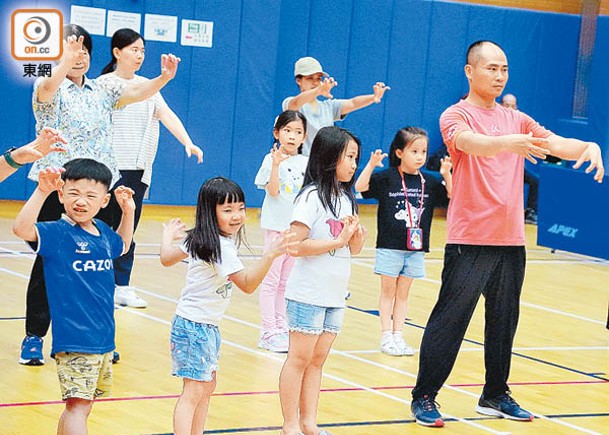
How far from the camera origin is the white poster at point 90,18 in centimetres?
1264

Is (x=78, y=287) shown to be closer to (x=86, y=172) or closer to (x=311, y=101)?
(x=86, y=172)

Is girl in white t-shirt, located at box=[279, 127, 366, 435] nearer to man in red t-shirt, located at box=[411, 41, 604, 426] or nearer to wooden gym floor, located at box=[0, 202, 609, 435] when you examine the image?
wooden gym floor, located at box=[0, 202, 609, 435]

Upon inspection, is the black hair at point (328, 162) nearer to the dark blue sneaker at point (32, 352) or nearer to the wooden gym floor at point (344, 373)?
the wooden gym floor at point (344, 373)

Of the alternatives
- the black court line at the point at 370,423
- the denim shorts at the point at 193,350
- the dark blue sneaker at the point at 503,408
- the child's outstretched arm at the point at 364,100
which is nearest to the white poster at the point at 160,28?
the child's outstretched arm at the point at 364,100

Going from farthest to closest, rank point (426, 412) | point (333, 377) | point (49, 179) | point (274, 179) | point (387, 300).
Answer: point (387, 300), point (274, 179), point (333, 377), point (426, 412), point (49, 179)

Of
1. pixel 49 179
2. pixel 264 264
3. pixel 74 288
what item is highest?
pixel 49 179

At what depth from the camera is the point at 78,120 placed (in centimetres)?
616

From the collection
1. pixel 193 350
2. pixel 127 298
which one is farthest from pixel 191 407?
pixel 127 298

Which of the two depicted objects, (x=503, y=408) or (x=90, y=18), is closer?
(x=503, y=408)

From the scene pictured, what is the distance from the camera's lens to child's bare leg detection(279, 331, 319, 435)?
5.13 m

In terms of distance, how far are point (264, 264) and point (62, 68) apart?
6.29ft

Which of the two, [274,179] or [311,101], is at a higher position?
[311,101]

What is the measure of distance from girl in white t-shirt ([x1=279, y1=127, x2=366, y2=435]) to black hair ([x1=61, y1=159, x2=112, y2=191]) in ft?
3.31

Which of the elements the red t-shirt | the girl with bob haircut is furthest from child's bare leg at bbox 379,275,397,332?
the red t-shirt
